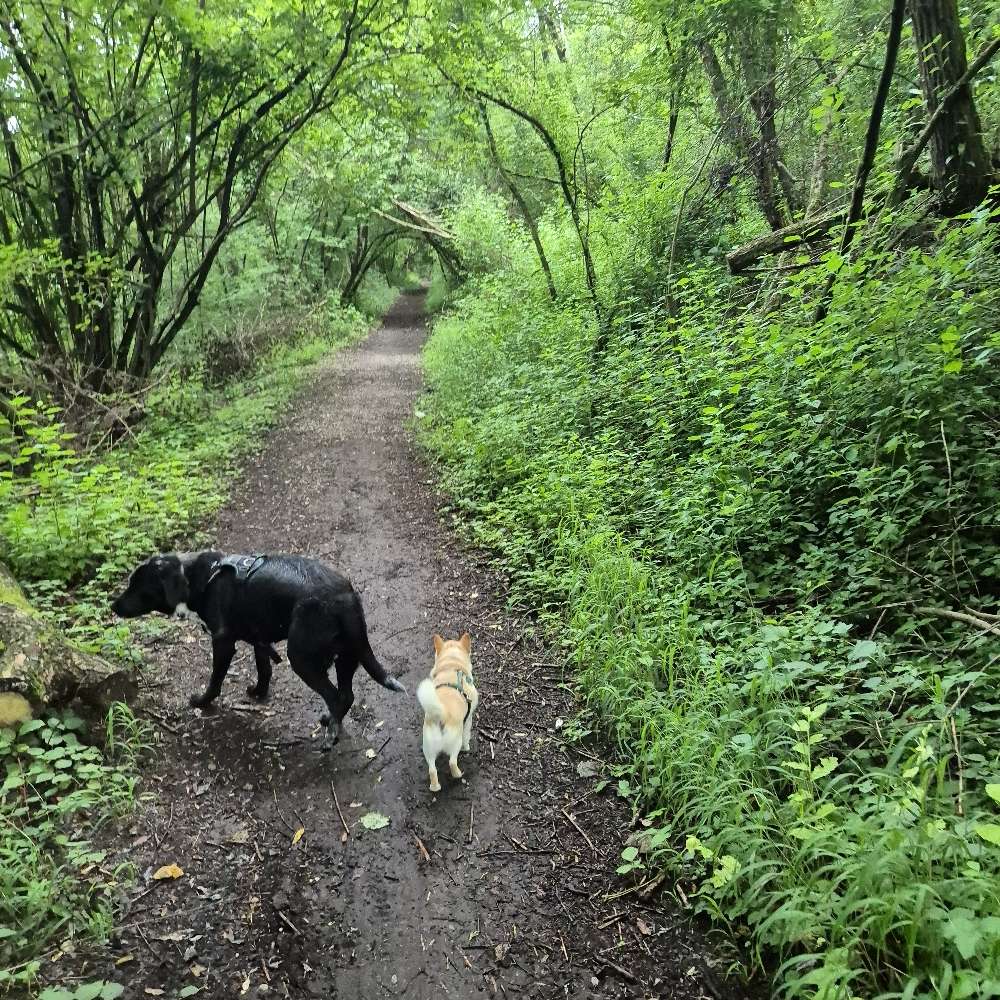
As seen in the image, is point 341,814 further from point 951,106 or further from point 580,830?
point 951,106

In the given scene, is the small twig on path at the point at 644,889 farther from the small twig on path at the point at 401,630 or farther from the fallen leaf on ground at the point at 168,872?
the small twig on path at the point at 401,630

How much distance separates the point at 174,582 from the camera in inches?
148

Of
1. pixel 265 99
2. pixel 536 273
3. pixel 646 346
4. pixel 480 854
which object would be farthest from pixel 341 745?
pixel 536 273

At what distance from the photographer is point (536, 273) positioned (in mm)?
12133

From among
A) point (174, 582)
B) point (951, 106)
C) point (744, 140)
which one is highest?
point (744, 140)

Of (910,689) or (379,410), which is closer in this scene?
(910,689)

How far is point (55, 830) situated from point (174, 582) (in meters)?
1.37

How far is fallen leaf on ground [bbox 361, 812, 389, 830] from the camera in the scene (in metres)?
3.06

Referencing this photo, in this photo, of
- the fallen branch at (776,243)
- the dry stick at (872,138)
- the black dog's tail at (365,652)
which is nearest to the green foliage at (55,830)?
the black dog's tail at (365,652)

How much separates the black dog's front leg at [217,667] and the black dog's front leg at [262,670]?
17 centimetres

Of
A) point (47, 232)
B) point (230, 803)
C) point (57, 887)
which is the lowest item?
point (230, 803)

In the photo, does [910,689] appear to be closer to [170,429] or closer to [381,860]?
[381,860]

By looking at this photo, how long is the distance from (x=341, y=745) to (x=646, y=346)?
209 inches

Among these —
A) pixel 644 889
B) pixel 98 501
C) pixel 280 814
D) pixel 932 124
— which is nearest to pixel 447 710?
pixel 280 814
